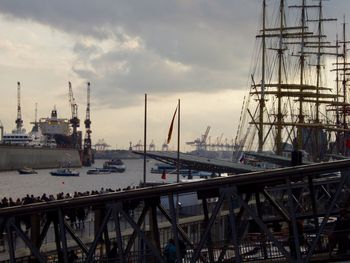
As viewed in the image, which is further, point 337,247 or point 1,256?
point 1,256

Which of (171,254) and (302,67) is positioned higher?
(302,67)

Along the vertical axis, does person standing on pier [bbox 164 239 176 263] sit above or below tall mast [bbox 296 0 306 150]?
below

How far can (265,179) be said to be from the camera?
70.1 feet

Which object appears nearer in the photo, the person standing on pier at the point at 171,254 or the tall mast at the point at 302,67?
the person standing on pier at the point at 171,254

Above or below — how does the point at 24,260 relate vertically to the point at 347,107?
below

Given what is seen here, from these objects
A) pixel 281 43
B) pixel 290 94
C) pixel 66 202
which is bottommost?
pixel 66 202

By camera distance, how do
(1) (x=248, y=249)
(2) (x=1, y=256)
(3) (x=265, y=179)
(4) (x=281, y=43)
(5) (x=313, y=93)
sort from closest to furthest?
(3) (x=265, y=179)
(1) (x=248, y=249)
(2) (x=1, y=256)
(4) (x=281, y=43)
(5) (x=313, y=93)

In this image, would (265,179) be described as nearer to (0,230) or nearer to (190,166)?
(0,230)

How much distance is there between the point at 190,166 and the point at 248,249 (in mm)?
52696

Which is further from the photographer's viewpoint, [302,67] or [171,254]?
[302,67]

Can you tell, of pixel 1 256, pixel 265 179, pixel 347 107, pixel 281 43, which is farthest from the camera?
pixel 347 107

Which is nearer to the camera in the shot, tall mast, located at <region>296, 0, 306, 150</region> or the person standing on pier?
the person standing on pier

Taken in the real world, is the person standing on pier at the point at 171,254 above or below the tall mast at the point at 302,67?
below

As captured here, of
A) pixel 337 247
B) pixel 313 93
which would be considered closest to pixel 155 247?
pixel 337 247
